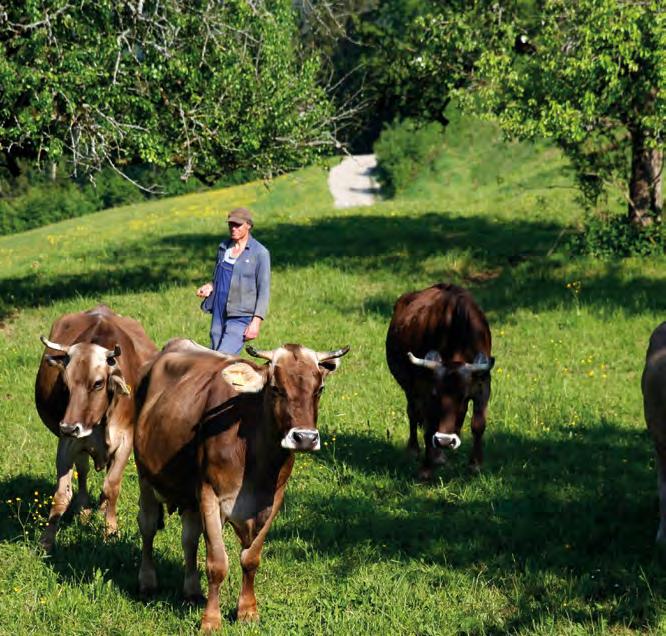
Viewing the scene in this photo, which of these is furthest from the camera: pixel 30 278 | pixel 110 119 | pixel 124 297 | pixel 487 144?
pixel 487 144

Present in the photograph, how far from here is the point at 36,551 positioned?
27.0ft

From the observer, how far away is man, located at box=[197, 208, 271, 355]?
970 cm

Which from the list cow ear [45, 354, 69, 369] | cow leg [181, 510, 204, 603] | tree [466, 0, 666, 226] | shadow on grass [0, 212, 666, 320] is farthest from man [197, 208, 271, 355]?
tree [466, 0, 666, 226]

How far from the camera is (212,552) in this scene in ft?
21.7

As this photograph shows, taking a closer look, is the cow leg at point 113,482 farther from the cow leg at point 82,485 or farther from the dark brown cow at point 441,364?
the dark brown cow at point 441,364

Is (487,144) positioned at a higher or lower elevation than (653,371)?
lower

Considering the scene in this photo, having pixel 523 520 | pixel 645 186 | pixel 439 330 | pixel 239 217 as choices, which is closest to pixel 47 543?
pixel 239 217

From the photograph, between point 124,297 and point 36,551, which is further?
point 124,297

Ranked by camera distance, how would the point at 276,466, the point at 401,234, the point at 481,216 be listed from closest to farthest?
the point at 276,466 < the point at 401,234 < the point at 481,216

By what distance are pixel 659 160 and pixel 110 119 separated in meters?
11.9

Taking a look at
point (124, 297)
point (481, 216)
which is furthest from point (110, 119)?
point (481, 216)

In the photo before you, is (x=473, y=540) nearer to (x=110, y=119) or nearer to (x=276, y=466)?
(x=276, y=466)

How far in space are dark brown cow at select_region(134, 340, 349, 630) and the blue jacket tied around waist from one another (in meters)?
2.15

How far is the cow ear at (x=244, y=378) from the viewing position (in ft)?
21.4
